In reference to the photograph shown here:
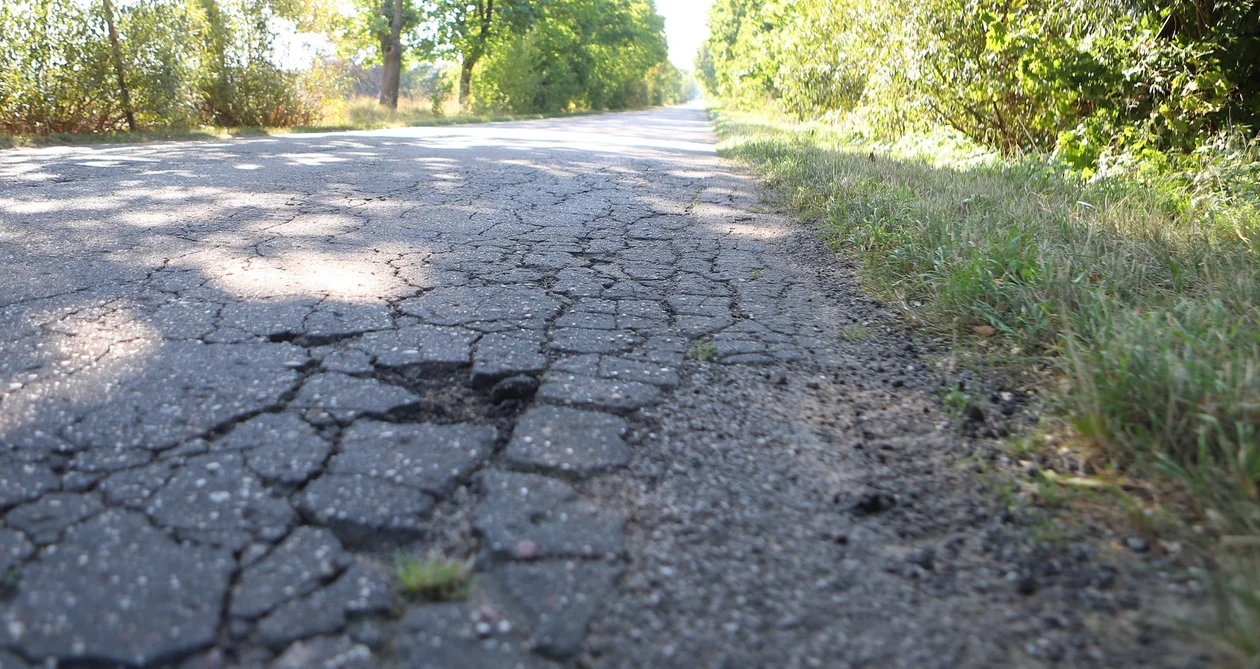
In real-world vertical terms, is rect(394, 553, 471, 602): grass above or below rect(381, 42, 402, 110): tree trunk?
below

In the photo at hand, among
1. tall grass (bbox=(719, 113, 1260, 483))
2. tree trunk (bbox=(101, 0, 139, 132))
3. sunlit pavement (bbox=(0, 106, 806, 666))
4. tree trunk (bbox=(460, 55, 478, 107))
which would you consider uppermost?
tree trunk (bbox=(460, 55, 478, 107))

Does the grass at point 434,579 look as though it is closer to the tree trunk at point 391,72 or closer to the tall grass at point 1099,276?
the tall grass at point 1099,276

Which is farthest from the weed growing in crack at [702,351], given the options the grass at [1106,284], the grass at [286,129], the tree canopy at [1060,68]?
the grass at [286,129]

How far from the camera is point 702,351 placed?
7.97 ft

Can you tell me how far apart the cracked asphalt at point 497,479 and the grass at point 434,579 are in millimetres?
28

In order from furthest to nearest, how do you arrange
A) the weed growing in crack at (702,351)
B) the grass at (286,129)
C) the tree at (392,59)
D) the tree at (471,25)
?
the tree at (471,25) < the tree at (392,59) < the grass at (286,129) < the weed growing in crack at (702,351)

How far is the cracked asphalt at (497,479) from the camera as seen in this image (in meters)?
1.22

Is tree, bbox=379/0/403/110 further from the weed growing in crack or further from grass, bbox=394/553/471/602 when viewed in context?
grass, bbox=394/553/471/602

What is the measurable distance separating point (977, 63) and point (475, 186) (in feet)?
A: 14.6

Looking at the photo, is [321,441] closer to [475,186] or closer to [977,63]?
[475,186]

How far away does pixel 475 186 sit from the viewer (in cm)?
566

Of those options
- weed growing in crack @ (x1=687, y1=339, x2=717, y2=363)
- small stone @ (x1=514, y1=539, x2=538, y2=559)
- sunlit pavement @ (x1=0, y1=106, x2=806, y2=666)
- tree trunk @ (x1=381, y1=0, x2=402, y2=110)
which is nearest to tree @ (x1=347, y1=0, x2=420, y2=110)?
tree trunk @ (x1=381, y1=0, x2=402, y2=110)

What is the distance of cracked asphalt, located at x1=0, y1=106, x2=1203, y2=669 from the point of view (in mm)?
1218

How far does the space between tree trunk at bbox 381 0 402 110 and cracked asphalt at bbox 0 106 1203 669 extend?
64.1 feet
